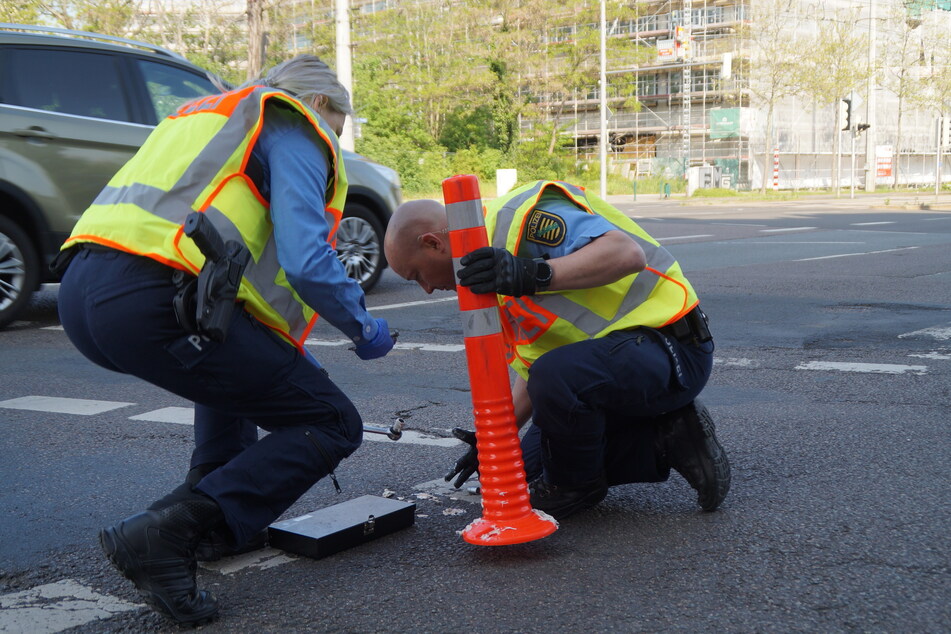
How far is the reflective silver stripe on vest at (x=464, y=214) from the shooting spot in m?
2.90

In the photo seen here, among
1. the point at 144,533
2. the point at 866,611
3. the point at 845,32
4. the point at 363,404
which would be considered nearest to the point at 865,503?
the point at 866,611

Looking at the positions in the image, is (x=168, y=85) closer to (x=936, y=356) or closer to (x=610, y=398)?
(x=936, y=356)

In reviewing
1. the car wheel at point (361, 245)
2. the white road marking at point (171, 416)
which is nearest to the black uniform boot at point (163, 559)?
the white road marking at point (171, 416)

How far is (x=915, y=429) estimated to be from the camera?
4.40 m

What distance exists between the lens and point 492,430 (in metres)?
3.01

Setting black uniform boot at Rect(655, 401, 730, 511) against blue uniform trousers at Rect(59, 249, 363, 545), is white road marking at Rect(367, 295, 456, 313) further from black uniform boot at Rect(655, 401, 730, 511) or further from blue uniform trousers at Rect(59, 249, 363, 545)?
blue uniform trousers at Rect(59, 249, 363, 545)

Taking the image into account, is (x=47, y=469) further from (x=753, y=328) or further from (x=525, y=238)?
(x=753, y=328)

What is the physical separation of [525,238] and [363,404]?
226 cm

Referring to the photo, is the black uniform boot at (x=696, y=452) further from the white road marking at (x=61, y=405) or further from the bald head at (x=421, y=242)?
the white road marking at (x=61, y=405)

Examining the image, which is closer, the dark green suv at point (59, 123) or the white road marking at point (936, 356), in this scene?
the white road marking at point (936, 356)

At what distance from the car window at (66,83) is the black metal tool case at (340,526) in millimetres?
5353

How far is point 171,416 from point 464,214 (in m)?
2.55

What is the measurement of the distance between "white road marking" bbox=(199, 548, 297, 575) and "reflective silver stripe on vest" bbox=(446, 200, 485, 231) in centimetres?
106

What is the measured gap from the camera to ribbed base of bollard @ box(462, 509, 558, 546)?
2.93 meters
